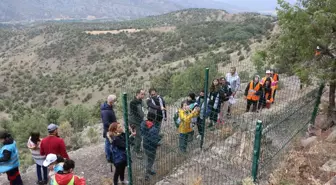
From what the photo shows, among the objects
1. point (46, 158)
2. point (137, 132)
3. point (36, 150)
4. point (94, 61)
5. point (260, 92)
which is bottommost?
point (94, 61)

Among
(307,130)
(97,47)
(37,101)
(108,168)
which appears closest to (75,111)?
(108,168)

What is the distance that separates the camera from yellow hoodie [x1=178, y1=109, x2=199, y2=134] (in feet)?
22.5

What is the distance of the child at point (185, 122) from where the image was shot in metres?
6.86

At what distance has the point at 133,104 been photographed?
22.6 ft

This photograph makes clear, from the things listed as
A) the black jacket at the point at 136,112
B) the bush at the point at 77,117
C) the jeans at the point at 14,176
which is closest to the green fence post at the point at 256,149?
the black jacket at the point at 136,112

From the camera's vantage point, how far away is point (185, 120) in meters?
6.87

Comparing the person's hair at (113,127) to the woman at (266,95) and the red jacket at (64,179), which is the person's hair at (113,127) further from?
the woman at (266,95)

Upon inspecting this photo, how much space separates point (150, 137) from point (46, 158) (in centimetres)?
189

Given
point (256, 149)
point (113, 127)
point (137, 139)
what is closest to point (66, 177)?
point (113, 127)

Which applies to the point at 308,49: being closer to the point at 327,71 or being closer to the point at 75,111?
the point at 327,71

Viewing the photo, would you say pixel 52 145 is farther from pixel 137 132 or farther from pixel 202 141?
pixel 202 141

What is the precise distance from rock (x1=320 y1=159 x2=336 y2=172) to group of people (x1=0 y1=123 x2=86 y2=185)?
3842 mm

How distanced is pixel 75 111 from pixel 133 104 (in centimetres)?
1304

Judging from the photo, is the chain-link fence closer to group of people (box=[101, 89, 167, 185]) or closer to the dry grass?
group of people (box=[101, 89, 167, 185])
